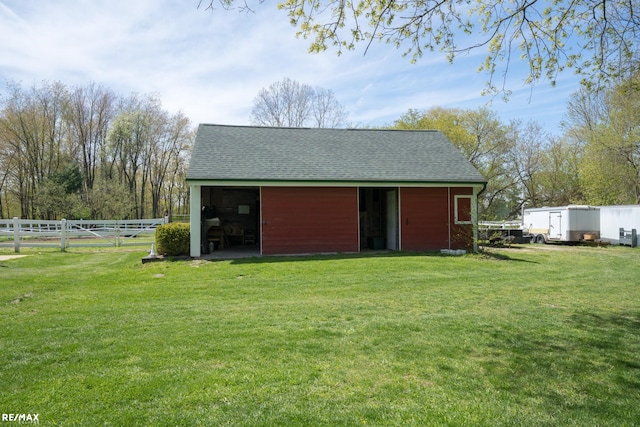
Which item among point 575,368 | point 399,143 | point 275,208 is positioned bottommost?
point 575,368

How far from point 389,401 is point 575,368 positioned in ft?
6.73

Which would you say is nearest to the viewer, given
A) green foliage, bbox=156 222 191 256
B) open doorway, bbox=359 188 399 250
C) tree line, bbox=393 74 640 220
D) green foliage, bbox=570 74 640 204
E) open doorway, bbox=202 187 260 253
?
green foliage, bbox=156 222 191 256

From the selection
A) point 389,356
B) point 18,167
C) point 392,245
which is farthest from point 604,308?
point 18,167

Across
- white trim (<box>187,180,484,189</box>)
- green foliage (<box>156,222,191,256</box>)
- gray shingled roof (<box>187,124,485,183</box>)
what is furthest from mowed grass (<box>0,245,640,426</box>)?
gray shingled roof (<box>187,124,485,183</box>)

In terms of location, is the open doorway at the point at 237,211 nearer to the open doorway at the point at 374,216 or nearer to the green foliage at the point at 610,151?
the open doorway at the point at 374,216

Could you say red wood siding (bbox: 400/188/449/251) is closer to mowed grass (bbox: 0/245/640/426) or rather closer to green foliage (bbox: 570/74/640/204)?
mowed grass (bbox: 0/245/640/426)

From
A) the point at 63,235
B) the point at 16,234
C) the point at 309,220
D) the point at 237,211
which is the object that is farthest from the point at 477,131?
the point at 16,234

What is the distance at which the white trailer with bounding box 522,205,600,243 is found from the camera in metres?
19.6

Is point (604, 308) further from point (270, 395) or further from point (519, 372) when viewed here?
point (270, 395)

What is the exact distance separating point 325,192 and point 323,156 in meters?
1.83

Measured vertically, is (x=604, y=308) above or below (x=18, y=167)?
below

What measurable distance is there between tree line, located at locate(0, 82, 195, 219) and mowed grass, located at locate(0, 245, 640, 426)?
25.3 m

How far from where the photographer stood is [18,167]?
30.6 meters

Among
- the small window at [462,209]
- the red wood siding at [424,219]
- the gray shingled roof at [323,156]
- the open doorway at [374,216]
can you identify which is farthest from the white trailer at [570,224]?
the open doorway at [374,216]
